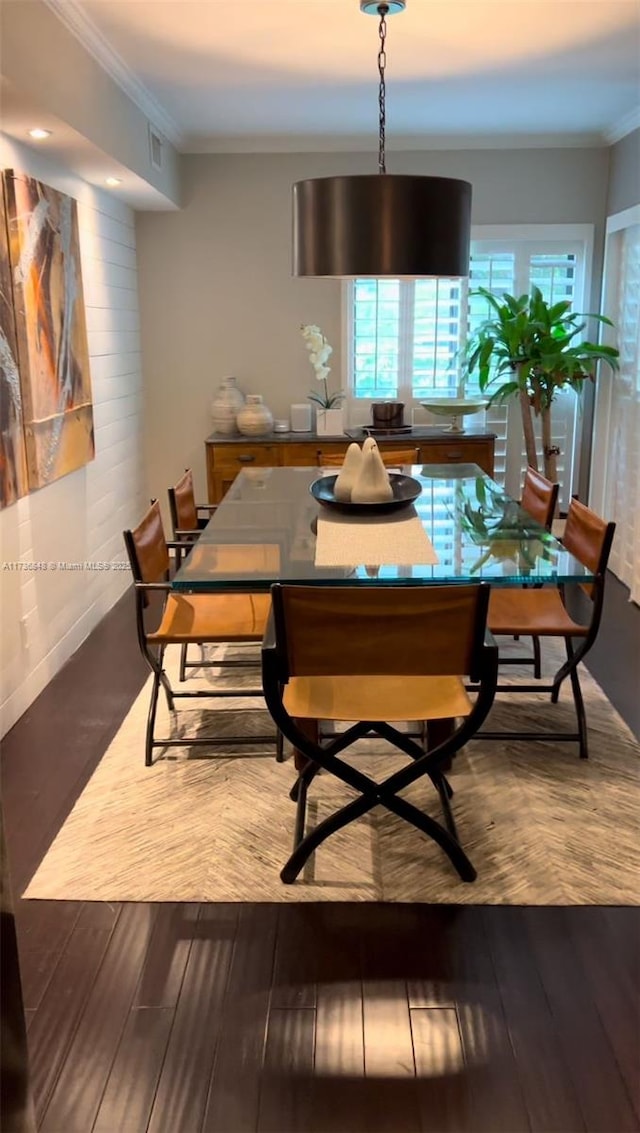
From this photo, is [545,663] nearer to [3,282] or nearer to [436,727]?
[436,727]

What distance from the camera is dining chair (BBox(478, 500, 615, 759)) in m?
2.85

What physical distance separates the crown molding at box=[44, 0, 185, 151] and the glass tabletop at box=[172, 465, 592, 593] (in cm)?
178

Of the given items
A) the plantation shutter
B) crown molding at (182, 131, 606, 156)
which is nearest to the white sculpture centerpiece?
the plantation shutter

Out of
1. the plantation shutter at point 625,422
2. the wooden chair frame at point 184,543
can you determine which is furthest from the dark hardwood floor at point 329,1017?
the plantation shutter at point 625,422

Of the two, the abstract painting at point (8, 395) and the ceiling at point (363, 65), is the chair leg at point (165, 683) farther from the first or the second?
the ceiling at point (363, 65)

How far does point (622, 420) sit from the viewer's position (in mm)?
5105

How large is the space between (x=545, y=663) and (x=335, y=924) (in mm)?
1956

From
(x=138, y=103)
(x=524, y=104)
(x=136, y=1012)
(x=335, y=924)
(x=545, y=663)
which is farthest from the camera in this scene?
(x=524, y=104)

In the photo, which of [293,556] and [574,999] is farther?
[293,556]

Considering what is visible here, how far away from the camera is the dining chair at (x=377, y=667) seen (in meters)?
2.10

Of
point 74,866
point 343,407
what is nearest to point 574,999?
point 74,866

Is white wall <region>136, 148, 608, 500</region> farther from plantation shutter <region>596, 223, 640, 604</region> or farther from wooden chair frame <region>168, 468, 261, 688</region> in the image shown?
wooden chair frame <region>168, 468, 261, 688</region>

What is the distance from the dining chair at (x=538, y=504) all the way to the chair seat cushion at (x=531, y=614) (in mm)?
231

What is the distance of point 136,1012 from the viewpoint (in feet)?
6.23
